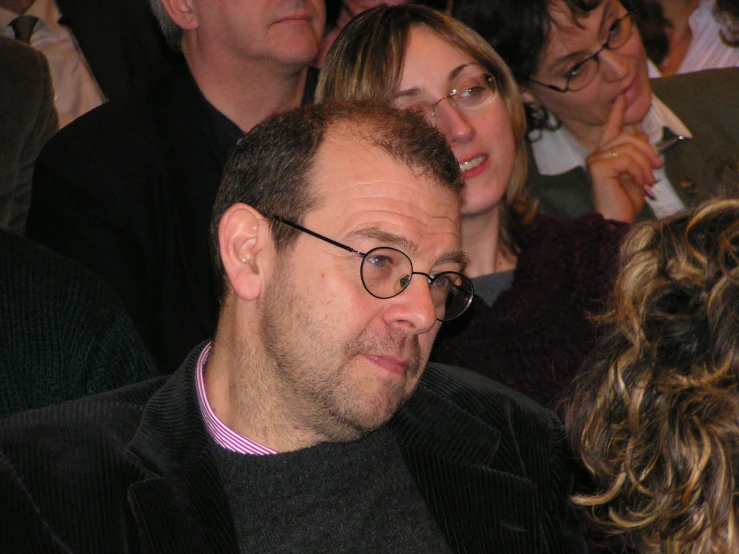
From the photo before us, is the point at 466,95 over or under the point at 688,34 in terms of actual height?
over

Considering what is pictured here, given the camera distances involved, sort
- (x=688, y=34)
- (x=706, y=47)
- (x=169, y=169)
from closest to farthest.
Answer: (x=169, y=169) → (x=706, y=47) → (x=688, y=34)

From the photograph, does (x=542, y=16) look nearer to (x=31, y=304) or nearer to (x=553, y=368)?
(x=553, y=368)

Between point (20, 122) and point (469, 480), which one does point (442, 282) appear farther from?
point (20, 122)

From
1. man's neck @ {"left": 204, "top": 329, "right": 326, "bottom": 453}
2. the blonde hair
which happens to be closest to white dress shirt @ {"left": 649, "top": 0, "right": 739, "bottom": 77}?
the blonde hair

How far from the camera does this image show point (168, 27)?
3.02 metres

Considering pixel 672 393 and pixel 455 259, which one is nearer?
pixel 672 393

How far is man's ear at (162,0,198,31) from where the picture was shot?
2.88 m

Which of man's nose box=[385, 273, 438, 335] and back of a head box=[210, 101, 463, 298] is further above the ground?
back of a head box=[210, 101, 463, 298]

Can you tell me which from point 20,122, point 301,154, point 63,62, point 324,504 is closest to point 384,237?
point 301,154

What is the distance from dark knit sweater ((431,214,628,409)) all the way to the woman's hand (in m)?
0.39

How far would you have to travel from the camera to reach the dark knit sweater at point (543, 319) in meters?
2.45

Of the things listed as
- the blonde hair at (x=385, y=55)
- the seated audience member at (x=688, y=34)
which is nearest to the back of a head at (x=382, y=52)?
the blonde hair at (x=385, y=55)

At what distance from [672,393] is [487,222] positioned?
3.74 feet

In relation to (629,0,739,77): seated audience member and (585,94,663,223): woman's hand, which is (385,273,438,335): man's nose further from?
(629,0,739,77): seated audience member
